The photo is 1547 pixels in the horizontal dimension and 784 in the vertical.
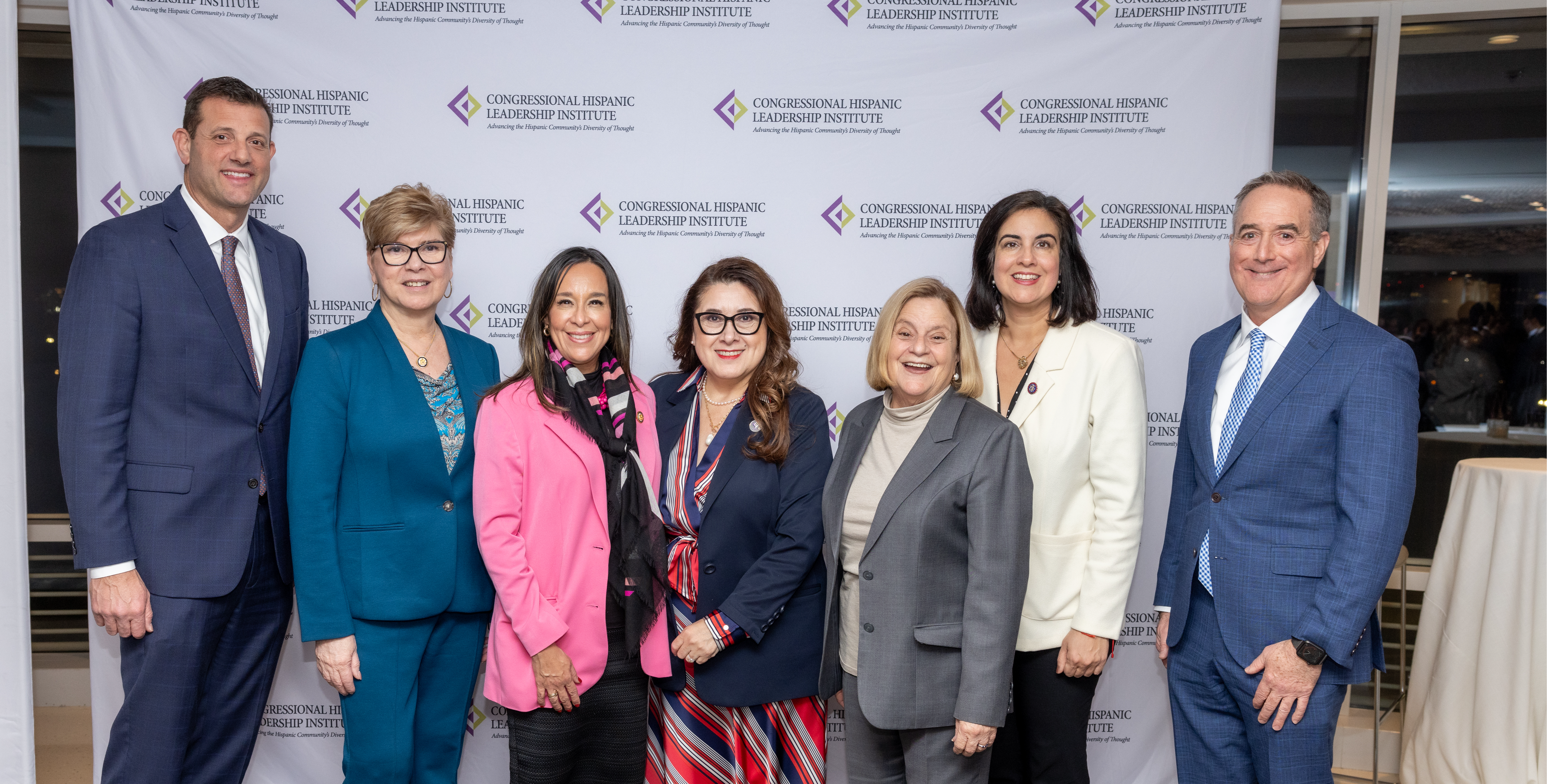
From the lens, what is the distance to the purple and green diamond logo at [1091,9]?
282 cm

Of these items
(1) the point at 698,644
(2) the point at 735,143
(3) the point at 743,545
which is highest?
(2) the point at 735,143

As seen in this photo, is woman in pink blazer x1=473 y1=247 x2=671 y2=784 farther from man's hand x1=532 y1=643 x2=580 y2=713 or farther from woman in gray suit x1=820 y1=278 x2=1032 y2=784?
woman in gray suit x1=820 y1=278 x2=1032 y2=784

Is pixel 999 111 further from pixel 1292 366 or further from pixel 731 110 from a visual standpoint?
pixel 1292 366

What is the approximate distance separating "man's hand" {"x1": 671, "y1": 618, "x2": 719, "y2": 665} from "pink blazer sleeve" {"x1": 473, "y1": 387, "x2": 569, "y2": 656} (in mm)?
283

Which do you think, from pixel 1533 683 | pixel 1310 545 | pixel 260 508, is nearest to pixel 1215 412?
pixel 1310 545

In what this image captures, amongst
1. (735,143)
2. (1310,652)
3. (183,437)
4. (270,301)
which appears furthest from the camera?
(735,143)

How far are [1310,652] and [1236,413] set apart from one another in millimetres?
540

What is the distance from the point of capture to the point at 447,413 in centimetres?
203

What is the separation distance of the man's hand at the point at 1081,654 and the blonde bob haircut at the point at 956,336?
0.64 m

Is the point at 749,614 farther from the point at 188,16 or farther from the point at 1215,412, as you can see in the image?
the point at 188,16

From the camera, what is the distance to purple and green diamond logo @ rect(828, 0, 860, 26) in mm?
2848

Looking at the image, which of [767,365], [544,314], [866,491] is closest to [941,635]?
[866,491]

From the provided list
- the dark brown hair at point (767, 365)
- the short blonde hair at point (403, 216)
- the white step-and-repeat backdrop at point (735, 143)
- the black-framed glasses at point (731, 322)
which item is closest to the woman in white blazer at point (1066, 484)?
the dark brown hair at point (767, 365)

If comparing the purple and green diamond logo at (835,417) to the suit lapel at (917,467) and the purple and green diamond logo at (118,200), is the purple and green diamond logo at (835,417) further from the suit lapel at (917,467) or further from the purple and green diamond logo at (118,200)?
the purple and green diamond logo at (118,200)
